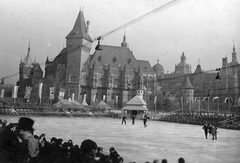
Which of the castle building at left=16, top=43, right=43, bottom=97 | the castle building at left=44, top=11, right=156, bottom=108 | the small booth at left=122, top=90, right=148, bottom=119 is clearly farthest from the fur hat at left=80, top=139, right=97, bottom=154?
the castle building at left=16, top=43, right=43, bottom=97

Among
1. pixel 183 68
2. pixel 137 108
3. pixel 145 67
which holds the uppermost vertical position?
pixel 183 68

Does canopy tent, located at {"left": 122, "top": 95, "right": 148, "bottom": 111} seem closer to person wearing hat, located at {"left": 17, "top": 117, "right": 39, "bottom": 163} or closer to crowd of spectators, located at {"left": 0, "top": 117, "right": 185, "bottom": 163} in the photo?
crowd of spectators, located at {"left": 0, "top": 117, "right": 185, "bottom": 163}

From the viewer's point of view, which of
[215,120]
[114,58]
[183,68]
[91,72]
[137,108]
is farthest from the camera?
[183,68]

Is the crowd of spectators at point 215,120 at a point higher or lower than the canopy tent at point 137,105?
lower

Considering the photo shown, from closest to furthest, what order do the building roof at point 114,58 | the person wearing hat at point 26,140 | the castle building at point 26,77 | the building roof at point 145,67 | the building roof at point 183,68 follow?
1. the person wearing hat at point 26,140
2. the castle building at point 26,77
3. the building roof at point 114,58
4. the building roof at point 145,67
5. the building roof at point 183,68

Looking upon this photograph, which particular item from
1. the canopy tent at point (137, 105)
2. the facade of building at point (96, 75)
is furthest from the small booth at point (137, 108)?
the facade of building at point (96, 75)

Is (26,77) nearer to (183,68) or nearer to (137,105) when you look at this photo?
(137,105)

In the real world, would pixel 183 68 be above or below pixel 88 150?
above

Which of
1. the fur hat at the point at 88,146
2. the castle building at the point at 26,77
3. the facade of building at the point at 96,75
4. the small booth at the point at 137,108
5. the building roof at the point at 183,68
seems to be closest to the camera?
the fur hat at the point at 88,146

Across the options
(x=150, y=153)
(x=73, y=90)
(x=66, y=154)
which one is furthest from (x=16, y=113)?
(x=73, y=90)

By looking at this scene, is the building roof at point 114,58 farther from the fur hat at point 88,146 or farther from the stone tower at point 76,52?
the fur hat at point 88,146

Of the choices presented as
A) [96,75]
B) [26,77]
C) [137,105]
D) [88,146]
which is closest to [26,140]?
[88,146]
